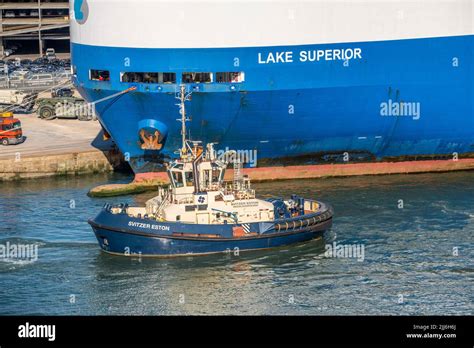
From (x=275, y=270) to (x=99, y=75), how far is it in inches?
732

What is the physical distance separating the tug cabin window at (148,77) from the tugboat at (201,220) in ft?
31.7

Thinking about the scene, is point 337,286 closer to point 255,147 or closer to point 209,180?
point 209,180

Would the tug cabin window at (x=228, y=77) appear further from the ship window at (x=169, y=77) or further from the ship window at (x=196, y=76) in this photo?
the ship window at (x=169, y=77)

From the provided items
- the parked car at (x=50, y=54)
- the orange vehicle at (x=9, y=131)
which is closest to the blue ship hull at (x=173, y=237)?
the orange vehicle at (x=9, y=131)

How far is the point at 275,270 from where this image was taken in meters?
45.0

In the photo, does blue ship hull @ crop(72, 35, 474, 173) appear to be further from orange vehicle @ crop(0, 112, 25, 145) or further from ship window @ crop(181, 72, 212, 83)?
orange vehicle @ crop(0, 112, 25, 145)

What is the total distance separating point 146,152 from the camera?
194 ft

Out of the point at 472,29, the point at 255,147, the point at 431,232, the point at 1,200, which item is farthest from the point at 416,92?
the point at 1,200

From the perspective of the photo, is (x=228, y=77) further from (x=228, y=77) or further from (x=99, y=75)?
(x=99, y=75)

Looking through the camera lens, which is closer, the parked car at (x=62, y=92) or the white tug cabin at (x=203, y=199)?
the white tug cabin at (x=203, y=199)

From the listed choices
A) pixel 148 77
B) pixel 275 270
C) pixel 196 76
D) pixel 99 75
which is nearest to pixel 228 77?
pixel 196 76

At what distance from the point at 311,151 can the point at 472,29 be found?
10437 millimetres

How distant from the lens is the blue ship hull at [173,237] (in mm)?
46094

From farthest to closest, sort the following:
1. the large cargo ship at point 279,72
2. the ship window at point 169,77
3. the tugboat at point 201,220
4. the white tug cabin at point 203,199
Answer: the large cargo ship at point 279,72 < the ship window at point 169,77 < the white tug cabin at point 203,199 < the tugboat at point 201,220
